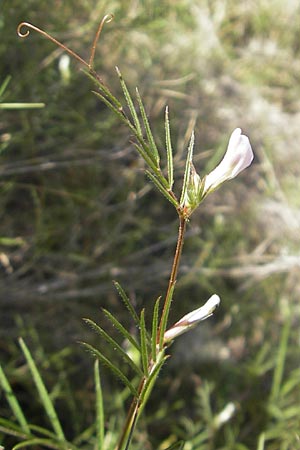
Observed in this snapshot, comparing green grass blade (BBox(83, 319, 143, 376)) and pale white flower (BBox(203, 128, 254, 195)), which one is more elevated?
pale white flower (BBox(203, 128, 254, 195))

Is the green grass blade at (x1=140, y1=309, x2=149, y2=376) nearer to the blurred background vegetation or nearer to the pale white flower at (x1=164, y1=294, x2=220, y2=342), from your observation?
the pale white flower at (x1=164, y1=294, x2=220, y2=342)

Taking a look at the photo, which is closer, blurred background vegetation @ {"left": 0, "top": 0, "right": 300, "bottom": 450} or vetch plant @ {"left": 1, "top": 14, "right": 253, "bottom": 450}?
vetch plant @ {"left": 1, "top": 14, "right": 253, "bottom": 450}

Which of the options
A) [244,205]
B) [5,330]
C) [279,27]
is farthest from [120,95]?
[279,27]

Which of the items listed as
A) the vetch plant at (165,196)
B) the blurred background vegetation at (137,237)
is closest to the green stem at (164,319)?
the vetch plant at (165,196)

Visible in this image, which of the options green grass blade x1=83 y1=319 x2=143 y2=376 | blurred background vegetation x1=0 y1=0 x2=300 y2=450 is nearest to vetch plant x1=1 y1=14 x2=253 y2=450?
green grass blade x1=83 y1=319 x2=143 y2=376

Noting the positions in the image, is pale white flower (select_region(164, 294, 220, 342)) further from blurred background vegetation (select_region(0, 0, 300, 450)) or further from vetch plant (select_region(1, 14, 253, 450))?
blurred background vegetation (select_region(0, 0, 300, 450))

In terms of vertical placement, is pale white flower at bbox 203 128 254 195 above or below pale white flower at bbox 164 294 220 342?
above

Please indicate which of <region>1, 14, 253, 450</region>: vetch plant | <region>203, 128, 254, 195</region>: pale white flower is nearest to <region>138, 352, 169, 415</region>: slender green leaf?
<region>1, 14, 253, 450</region>: vetch plant

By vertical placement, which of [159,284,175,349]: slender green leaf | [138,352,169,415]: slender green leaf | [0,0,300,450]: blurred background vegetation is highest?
[159,284,175,349]: slender green leaf
